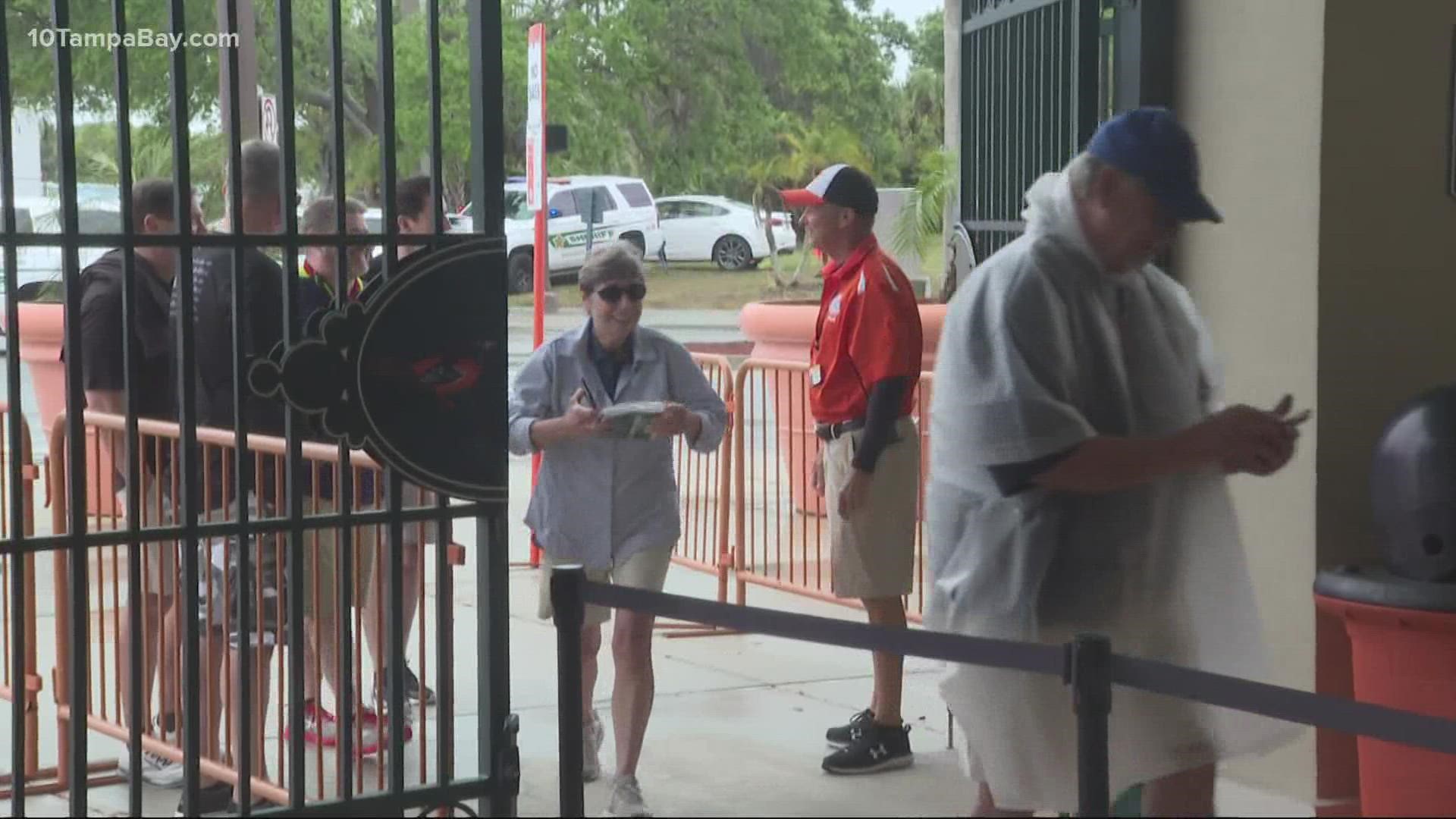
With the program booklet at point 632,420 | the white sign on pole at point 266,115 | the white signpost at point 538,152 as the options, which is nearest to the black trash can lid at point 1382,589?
the program booklet at point 632,420

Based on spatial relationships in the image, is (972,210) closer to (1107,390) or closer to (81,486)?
(1107,390)

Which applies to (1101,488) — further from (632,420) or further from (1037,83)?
(1037,83)

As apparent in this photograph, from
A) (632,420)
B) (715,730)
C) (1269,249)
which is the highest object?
(1269,249)

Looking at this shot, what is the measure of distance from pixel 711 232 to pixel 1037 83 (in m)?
29.9

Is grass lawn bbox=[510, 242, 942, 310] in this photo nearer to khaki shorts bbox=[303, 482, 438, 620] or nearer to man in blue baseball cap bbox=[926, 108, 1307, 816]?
khaki shorts bbox=[303, 482, 438, 620]

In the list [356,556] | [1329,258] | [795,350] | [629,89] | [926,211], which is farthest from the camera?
[629,89]

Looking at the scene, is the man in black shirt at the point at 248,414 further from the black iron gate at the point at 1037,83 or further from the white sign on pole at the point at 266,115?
the white sign on pole at the point at 266,115

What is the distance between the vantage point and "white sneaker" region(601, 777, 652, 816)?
5457mm

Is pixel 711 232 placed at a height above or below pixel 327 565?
above

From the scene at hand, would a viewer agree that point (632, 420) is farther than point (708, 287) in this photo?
No

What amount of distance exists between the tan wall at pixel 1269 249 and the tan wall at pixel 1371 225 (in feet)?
0.17

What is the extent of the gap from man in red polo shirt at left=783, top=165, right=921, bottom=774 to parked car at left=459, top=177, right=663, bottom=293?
23.2 metres

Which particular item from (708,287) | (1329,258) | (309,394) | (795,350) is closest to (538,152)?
(795,350)

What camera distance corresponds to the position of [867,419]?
595cm
